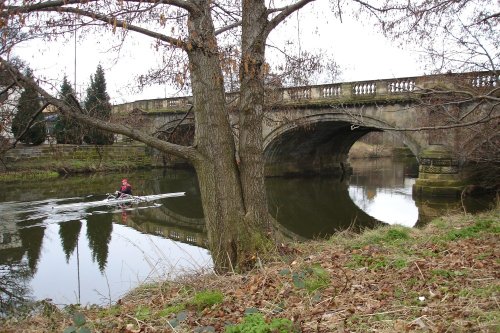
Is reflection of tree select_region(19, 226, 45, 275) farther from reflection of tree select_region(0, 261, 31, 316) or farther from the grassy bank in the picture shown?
the grassy bank

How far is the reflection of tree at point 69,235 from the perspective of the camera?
10.6 m

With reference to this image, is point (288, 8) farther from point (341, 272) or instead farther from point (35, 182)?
point (35, 182)

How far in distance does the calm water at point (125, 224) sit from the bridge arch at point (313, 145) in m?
2.49

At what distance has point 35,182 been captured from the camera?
76.2 feet

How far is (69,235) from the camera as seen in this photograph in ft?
39.6

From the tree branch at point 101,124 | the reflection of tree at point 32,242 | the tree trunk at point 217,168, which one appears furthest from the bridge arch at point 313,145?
the tree branch at point 101,124

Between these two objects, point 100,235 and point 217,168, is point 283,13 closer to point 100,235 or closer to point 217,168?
point 217,168

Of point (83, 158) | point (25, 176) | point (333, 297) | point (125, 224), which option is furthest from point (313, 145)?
point (333, 297)

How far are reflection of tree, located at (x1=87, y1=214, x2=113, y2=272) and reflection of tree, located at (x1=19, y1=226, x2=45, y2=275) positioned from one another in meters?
1.12

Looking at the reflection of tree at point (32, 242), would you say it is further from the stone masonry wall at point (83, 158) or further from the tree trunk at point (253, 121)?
the stone masonry wall at point (83, 158)

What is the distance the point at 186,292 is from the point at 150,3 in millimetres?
2856

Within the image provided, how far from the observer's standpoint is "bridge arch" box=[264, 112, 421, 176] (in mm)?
23422

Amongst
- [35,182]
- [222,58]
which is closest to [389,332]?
[222,58]

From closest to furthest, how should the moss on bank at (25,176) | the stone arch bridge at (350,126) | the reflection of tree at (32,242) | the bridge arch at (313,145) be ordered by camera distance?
1. the reflection of tree at (32,242)
2. the stone arch bridge at (350,126)
3. the moss on bank at (25,176)
4. the bridge arch at (313,145)
